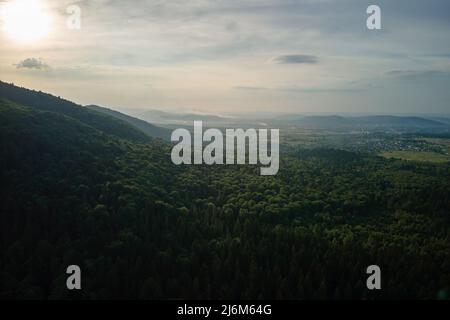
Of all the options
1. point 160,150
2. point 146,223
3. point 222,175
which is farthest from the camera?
point 160,150

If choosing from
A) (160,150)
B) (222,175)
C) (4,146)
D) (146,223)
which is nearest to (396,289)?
(146,223)

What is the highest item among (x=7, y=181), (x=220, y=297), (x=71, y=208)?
(x=7, y=181)

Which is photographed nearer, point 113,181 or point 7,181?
point 7,181

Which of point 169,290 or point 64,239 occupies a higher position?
point 64,239

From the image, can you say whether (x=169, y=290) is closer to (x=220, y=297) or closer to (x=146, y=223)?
(x=220, y=297)
